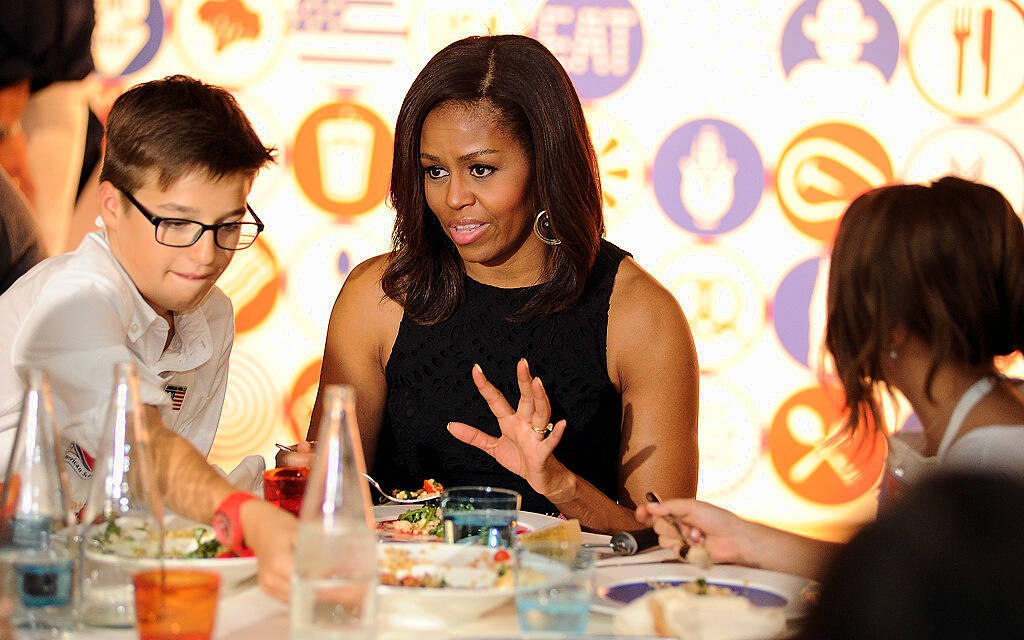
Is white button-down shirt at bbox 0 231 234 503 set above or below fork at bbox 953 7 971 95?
below

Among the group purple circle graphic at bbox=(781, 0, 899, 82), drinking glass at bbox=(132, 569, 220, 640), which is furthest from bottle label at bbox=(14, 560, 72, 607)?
purple circle graphic at bbox=(781, 0, 899, 82)

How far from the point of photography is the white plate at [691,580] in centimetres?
128

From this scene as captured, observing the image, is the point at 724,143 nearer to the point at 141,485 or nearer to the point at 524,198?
the point at 524,198

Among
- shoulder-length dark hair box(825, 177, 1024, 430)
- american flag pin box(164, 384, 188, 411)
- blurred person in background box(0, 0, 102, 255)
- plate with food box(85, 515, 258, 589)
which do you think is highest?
blurred person in background box(0, 0, 102, 255)

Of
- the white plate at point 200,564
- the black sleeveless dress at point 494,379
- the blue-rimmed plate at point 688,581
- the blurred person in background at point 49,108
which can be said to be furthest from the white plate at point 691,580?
the blurred person in background at point 49,108

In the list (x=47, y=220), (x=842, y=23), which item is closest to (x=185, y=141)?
(x=47, y=220)

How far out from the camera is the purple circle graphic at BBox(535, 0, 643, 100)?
370 centimetres

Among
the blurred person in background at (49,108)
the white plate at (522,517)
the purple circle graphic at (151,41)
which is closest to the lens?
the white plate at (522,517)

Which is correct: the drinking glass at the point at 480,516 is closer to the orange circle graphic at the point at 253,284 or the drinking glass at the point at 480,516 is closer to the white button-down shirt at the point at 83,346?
the white button-down shirt at the point at 83,346

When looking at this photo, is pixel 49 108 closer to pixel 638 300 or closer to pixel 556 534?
pixel 638 300

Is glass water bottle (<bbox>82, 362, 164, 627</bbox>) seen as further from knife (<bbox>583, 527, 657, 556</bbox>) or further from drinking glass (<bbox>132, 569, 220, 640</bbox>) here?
knife (<bbox>583, 527, 657, 556</bbox>)

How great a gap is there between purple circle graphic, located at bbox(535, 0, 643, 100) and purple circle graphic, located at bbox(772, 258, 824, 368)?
3.12 feet

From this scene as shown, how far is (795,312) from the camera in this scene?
3828mm

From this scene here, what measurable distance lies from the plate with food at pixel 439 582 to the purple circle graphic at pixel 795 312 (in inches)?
106
